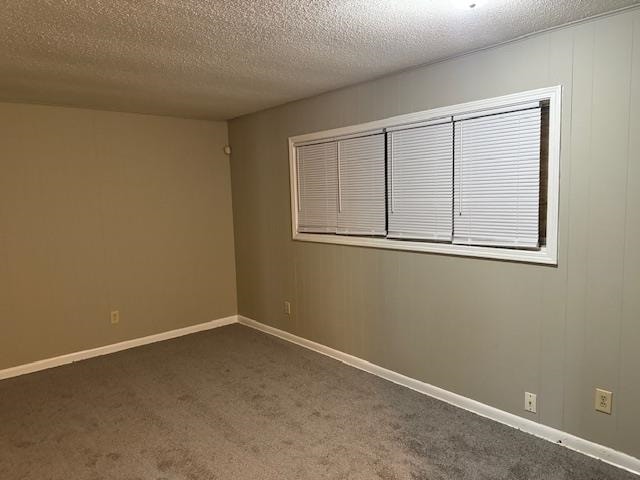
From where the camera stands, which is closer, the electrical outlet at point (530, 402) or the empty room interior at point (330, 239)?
the empty room interior at point (330, 239)

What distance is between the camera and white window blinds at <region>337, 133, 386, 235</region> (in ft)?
11.0

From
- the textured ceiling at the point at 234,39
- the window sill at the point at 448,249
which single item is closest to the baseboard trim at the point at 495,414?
the window sill at the point at 448,249

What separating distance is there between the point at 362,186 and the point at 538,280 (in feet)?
4.86

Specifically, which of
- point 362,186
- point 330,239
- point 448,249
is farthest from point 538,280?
point 330,239

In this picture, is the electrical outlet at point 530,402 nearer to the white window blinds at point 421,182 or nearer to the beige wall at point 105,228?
the white window blinds at point 421,182

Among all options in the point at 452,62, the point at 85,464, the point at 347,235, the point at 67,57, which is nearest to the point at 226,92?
the point at 67,57

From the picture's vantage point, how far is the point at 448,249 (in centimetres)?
293

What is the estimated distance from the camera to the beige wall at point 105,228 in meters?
3.71

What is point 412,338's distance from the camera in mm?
3244

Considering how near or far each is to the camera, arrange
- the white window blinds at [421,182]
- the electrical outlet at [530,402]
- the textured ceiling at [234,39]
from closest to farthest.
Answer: the textured ceiling at [234,39] < the electrical outlet at [530,402] < the white window blinds at [421,182]

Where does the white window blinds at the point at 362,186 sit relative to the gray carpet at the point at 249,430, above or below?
above

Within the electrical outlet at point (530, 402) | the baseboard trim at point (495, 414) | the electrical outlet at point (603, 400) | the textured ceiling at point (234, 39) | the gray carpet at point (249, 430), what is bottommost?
the gray carpet at point (249, 430)

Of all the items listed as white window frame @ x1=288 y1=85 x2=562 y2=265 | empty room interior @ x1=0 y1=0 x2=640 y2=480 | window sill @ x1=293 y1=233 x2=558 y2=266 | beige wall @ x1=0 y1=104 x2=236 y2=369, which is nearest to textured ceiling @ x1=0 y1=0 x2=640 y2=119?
empty room interior @ x1=0 y1=0 x2=640 y2=480

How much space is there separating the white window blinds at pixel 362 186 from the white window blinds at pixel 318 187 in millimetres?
87
